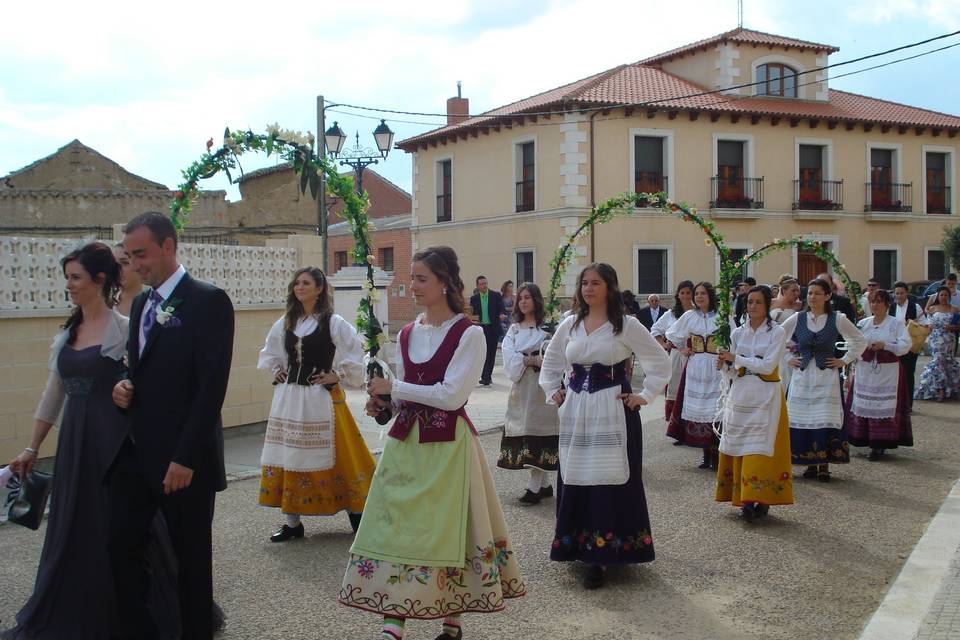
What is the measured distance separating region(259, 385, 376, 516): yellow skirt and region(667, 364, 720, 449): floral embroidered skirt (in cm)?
414

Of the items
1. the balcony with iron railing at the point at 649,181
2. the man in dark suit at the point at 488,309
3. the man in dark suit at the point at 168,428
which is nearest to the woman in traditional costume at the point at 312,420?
the man in dark suit at the point at 168,428

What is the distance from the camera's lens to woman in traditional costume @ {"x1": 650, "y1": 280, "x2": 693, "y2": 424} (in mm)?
11177

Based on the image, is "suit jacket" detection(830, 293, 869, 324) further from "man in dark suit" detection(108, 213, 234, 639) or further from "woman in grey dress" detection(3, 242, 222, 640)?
"man in dark suit" detection(108, 213, 234, 639)

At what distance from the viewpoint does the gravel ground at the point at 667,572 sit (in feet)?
16.7

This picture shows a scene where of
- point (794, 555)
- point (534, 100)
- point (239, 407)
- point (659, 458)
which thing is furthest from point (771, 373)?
point (534, 100)

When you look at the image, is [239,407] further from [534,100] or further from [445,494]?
[534,100]

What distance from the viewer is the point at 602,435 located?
6.05 metres

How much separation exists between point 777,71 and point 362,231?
2871 centimetres

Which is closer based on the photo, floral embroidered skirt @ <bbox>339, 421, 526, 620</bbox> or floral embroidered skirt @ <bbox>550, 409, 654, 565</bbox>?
floral embroidered skirt @ <bbox>339, 421, 526, 620</bbox>

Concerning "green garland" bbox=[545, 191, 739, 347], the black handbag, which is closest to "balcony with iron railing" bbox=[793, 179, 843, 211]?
"green garland" bbox=[545, 191, 739, 347]

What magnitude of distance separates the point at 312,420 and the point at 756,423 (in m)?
3.40

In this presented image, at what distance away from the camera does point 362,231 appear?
18.4 feet

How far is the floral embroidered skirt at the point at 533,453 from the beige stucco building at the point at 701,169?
19.8 m

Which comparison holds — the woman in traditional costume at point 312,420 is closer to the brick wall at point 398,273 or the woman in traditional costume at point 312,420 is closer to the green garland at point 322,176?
the green garland at point 322,176
